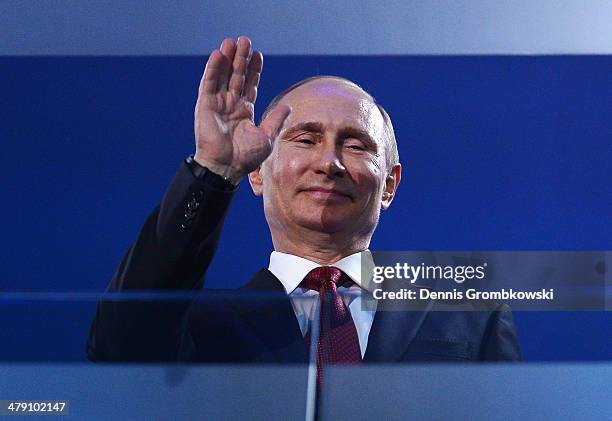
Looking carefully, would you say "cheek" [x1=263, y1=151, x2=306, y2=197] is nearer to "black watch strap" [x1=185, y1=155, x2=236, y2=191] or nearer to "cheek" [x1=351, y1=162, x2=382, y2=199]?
"cheek" [x1=351, y1=162, x2=382, y2=199]

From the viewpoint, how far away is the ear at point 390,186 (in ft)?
6.67

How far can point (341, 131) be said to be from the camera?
2014 mm

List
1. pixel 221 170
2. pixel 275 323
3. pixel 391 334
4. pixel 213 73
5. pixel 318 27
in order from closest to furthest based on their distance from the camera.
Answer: pixel 275 323 → pixel 391 334 → pixel 221 170 → pixel 213 73 → pixel 318 27

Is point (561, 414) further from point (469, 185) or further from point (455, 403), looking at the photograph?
point (469, 185)

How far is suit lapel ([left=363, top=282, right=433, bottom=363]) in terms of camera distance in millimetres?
1365

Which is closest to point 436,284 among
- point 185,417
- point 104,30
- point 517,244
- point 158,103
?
point 517,244

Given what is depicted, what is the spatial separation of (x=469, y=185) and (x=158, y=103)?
771mm

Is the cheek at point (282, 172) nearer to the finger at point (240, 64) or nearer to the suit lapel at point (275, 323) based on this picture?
the finger at point (240, 64)

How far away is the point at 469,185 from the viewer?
6.76 feet

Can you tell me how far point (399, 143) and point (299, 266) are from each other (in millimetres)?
383

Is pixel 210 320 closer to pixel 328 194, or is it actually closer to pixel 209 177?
pixel 209 177

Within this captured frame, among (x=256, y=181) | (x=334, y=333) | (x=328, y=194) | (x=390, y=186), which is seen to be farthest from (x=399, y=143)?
(x=334, y=333)

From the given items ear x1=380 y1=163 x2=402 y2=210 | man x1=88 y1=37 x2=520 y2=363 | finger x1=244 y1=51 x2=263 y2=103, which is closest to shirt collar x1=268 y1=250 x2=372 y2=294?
man x1=88 y1=37 x2=520 y2=363

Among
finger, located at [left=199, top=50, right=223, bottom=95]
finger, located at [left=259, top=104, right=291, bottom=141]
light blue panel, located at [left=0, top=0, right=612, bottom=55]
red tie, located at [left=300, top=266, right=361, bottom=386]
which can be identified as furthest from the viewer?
light blue panel, located at [left=0, top=0, right=612, bottom=55]
